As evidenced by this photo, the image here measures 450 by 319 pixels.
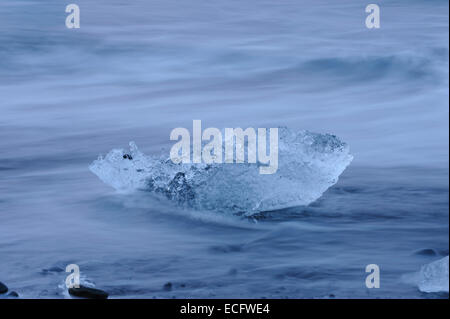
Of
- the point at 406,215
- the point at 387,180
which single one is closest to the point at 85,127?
the point at 387,180

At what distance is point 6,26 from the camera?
13602mm

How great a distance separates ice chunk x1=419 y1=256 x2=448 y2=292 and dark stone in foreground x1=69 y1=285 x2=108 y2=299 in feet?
4.91

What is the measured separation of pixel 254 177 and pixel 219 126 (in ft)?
11.5

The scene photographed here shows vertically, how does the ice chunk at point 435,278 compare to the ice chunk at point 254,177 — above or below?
below

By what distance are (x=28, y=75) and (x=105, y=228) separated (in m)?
7.06

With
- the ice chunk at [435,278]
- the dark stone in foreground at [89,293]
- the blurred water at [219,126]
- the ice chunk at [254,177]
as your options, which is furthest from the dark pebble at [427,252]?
the dark stone in foreground at [89,293]

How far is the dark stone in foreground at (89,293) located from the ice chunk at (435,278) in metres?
1.50

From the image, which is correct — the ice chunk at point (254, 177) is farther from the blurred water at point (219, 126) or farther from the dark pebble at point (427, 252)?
the dark pebble at point (427, 252)

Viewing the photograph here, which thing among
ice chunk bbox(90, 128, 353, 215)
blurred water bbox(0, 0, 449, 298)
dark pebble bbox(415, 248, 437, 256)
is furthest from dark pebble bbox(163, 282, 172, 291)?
dark pebble bbox(415, 248, 437, 256)

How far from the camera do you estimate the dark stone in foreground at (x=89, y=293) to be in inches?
157

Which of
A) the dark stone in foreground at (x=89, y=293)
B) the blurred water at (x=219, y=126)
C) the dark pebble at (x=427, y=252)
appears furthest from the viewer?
the dark pebble at (x=427, y=252)

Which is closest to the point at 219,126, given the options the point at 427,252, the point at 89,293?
the point at 427,252

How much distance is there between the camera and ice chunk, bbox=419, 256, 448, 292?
4.01 metres

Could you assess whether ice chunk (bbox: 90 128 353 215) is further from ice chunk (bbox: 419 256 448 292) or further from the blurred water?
ice chunk (bbox: 419 256 448 292)
